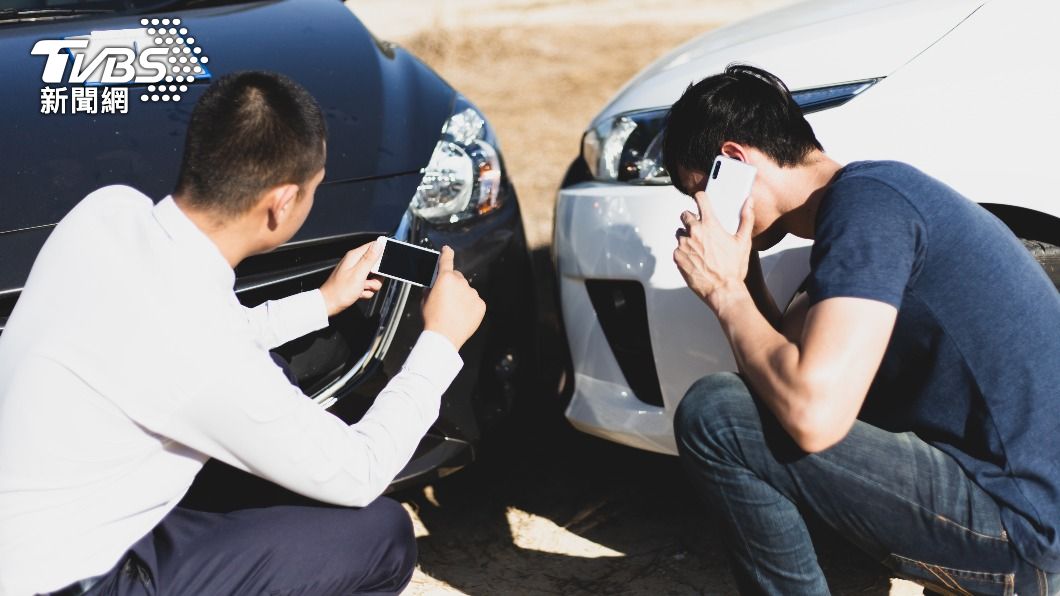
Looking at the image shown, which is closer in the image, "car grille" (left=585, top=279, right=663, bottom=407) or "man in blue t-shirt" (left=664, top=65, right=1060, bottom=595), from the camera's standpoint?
"man in blue t-shirt" (left=664, top=65, right=1060, bottom=595)

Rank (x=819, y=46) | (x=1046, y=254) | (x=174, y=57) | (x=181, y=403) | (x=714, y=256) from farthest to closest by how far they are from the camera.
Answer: (x=174, y=57), (x=819, y=46), (x=1046, y=254), (x=714, y=256), (x=181, y=403)

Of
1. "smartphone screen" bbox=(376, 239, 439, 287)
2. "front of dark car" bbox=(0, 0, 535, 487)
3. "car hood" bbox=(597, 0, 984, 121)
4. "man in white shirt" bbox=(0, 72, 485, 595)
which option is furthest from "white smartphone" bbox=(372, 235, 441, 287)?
"car hood" bbox=(597, 0, 984, 121)

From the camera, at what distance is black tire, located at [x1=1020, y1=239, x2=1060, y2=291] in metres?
2.33

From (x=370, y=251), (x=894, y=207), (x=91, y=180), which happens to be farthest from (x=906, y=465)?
(x=91, y=180)

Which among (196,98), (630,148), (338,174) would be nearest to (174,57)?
(196,98)

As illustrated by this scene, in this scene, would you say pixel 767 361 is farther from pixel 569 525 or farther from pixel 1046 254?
pixel 569 525

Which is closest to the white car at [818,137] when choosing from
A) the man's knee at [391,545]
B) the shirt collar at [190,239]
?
the man's knee at [391,545]

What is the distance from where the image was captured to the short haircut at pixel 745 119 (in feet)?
6.91

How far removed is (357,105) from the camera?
8.96ft

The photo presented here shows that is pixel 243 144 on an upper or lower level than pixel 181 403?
upper

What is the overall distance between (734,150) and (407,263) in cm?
68

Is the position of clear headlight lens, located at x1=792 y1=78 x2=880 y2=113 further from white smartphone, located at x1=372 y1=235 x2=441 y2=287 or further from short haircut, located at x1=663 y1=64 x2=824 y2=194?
white smartphone, located at x1=372 y1=235 x2=441 y2=287

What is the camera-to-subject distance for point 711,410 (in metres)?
2.11

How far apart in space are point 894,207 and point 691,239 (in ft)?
1.15
